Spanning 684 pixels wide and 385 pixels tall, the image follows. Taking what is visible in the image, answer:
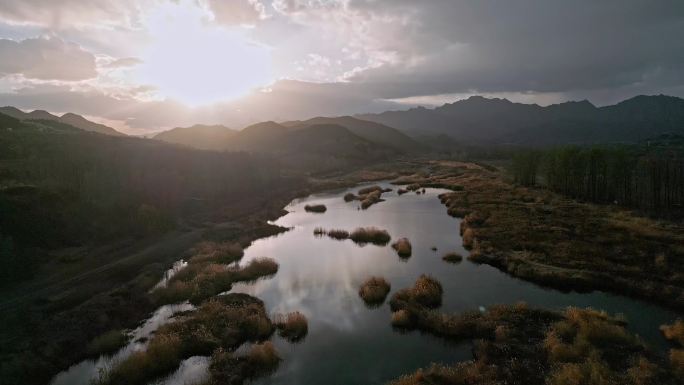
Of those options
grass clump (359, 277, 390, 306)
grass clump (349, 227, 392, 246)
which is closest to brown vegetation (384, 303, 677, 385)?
grass clump (359, 277, 390, 306)

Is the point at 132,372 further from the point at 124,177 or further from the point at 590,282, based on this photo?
the point at 124,177

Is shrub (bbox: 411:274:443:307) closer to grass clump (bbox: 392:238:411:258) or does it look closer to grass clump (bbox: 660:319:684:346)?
grass clump (bbox: 392:238:411:258)

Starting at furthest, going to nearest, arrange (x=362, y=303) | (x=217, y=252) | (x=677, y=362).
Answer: (x=217, y=252) → (x=362, y=303) → (x=677, y=362)

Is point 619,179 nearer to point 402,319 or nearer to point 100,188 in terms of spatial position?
point 402,319

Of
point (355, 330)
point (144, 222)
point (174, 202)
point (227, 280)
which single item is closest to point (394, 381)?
point (355, 330)

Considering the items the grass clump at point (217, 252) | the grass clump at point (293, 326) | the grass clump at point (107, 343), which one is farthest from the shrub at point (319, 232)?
the grass clump at point (107, 343)

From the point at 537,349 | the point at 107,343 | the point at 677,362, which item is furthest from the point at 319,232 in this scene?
the point at 677,362

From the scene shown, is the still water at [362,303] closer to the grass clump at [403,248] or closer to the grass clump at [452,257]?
the grass clump at [403,248]
